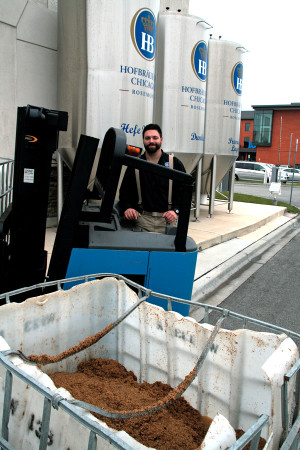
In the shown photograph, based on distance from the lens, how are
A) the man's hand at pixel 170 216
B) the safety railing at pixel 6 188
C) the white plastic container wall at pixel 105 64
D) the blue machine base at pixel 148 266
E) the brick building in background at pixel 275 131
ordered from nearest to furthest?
the blue machine base at pixel 148 266
the man's hand at pixel 170 216
the safety railing at pixel 6 188
the white plastic container wall at pixel 105 64
the brick building in background at pixel 275 131

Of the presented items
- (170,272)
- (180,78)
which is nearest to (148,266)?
(170,272)

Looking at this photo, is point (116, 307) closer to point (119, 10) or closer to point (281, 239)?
point (119, 10)

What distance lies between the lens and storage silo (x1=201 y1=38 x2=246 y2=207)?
381 inches

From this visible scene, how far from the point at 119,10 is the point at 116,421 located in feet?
19.5

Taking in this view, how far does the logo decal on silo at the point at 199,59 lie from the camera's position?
8430 mm

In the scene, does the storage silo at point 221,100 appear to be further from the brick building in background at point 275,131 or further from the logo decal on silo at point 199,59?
the brick building in background at point 275,131

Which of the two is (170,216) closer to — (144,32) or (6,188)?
(6,188)

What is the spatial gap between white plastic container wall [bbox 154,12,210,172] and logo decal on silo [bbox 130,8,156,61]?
1.38 metres

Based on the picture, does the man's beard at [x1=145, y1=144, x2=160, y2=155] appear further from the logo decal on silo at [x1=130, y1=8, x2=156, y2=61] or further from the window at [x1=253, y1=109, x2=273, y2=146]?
the window at [x1=253, y1=109, x2=273, y2=146]

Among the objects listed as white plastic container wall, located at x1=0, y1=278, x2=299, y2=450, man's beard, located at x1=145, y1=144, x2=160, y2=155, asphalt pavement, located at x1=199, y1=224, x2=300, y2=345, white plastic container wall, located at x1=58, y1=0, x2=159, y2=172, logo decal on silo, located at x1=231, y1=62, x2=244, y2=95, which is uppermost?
logo decal on silo, located at x1=231, y1=62, x2=244, y2=95

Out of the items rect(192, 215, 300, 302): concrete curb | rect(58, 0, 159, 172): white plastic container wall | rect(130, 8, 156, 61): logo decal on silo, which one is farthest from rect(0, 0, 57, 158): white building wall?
rect(192, 215, 300, 302): concrete curb

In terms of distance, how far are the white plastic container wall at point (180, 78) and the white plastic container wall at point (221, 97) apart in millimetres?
991

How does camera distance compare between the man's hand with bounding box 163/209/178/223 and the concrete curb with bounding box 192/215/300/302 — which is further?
the concrete curb with bounding box 192/215/300/302

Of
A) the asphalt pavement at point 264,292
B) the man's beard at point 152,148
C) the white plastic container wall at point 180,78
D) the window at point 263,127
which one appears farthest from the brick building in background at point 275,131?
the man's beard at point 152,148
